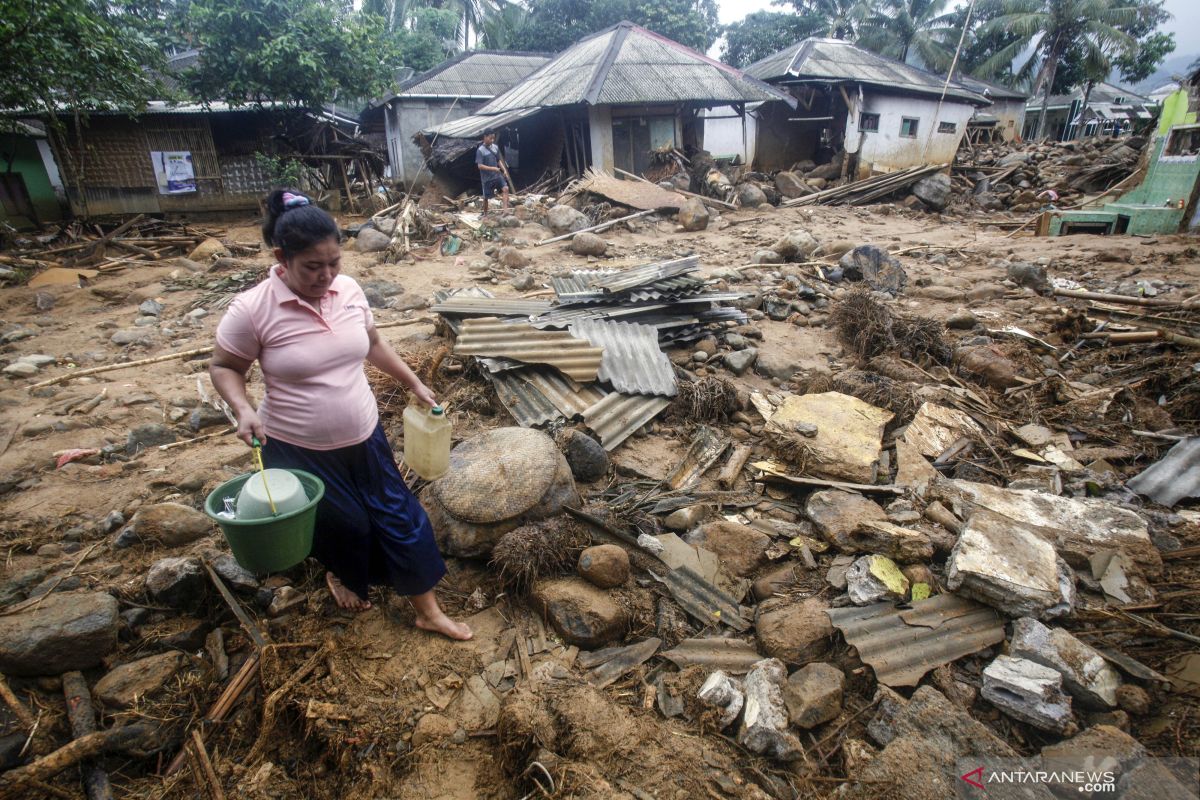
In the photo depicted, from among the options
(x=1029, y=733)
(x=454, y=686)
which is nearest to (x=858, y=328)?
(x=1029, y=733)

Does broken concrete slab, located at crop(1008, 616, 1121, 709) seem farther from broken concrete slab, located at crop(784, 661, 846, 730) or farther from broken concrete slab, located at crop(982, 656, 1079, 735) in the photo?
broken concrete slab, located at crop(784, 661, 846, 730)

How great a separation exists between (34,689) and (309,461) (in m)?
1.32

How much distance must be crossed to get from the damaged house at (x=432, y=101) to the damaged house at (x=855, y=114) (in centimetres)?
843

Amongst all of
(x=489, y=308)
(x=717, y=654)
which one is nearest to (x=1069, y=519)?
(x=717, y=654)

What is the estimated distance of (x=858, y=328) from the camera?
548cm

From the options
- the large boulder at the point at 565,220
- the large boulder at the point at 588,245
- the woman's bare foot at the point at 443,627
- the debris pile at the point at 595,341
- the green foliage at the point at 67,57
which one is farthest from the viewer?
the large boulder at the point at 565,220

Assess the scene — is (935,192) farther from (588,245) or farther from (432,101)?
(432,101)

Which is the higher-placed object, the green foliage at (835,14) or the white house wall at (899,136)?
the green foliage at (835,14)

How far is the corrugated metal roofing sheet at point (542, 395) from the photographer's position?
3.92m

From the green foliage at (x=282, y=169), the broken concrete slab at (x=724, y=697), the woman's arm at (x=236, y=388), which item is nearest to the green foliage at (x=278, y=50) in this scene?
the green foliage at (x=282, y=169)

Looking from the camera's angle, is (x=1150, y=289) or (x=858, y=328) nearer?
(x=858, y=328)

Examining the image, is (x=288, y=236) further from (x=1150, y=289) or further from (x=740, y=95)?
(x=740, y=95)

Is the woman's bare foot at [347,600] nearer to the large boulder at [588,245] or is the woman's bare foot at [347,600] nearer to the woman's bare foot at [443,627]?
the woman's bare foot at [443,627]

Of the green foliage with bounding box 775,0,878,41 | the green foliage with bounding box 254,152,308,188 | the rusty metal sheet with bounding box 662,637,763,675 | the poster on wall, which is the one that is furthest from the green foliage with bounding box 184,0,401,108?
the green foliage with bounding box 775,0,878,41
